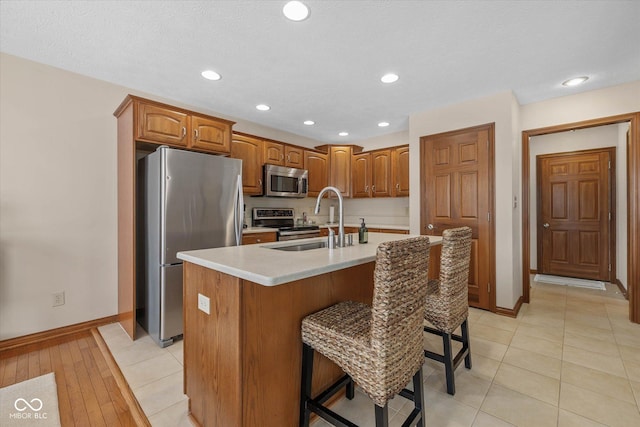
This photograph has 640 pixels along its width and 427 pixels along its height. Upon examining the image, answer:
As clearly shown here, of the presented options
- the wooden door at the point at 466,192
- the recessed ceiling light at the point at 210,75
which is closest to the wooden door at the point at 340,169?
the wooden door at the point at 466,192

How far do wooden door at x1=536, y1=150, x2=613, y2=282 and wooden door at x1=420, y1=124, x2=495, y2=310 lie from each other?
2.48 m

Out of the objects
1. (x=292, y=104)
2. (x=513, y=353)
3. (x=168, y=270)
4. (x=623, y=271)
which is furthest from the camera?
(x=623, y=271)

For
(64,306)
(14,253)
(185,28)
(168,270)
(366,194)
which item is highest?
(185,28)

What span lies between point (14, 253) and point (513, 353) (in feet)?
14.0

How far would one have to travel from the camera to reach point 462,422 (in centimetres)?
156

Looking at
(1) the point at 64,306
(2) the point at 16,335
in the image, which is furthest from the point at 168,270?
(2) the point at 16,335

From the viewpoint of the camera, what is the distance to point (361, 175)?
5047 millimetres

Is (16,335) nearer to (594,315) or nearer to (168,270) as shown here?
(168,270)

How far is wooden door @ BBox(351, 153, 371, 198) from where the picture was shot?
4965 millimetres

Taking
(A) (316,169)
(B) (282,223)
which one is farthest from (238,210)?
(A) (316,169)

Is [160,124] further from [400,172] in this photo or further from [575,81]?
[575,81]

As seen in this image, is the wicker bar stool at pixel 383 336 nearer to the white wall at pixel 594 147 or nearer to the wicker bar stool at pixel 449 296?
the wicker bar stool at pixel 449 296

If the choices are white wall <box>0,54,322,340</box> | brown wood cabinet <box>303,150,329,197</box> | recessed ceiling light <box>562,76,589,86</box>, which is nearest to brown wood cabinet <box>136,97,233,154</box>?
white wall <box>0,54,322,340</box>
